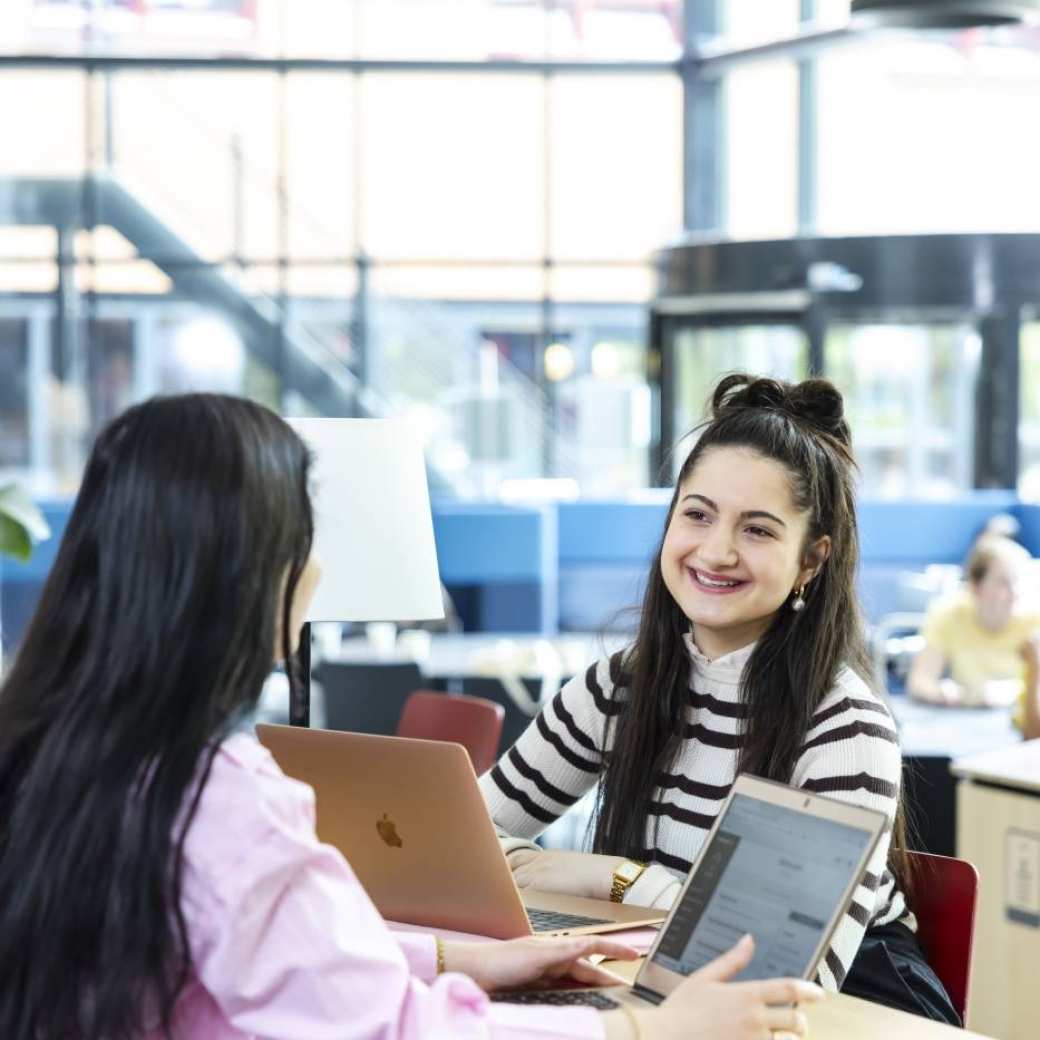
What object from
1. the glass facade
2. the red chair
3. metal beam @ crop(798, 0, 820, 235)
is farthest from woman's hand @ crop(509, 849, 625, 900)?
metal beam @ crop(798, 0, 820, 235)

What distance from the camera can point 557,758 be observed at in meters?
A: 2.43

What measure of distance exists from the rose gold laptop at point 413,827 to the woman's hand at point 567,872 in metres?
0.15

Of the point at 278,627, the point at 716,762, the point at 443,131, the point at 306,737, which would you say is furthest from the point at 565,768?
the point at 443,131

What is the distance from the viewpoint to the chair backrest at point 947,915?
2.13 m

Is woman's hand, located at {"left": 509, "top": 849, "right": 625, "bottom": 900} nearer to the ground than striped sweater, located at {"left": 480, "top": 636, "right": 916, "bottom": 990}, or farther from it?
nearer to the ground

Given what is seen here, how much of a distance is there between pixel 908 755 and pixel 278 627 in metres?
2.83

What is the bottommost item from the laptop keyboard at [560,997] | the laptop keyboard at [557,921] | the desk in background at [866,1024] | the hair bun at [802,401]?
the laptop keyboard at [557,921]

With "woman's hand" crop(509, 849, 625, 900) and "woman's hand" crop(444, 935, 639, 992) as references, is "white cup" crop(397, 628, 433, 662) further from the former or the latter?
"woman's hand" crop(444, 935, 639, 992)

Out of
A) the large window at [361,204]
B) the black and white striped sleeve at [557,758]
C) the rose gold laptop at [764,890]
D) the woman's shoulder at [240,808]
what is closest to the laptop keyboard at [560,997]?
the rose gold laptop at [764,890]

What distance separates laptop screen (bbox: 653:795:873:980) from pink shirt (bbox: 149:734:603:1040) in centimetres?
29

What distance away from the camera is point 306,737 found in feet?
6.33

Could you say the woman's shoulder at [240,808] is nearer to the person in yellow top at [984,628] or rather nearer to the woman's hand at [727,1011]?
the woman's hand at [727,1011]

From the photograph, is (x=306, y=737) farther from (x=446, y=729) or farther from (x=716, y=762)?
(x=446, y=729)

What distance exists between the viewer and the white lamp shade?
2369 millimetres
